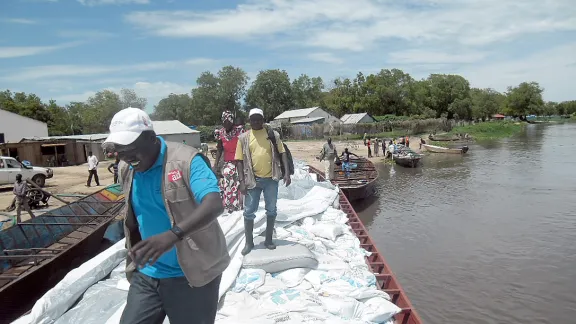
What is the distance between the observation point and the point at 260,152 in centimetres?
479

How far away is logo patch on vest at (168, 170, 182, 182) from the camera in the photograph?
1.99 m

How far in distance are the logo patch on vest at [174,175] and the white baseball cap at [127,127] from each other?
0.79 feet

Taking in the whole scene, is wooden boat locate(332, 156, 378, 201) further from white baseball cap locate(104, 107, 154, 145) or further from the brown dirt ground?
white baseball cap locate(104, 107, 154, 145)

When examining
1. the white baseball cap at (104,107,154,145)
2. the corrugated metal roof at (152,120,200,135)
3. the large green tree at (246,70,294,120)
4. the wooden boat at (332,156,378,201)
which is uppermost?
the large green tree at (246,70,294,120)

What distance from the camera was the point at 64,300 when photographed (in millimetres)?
3979

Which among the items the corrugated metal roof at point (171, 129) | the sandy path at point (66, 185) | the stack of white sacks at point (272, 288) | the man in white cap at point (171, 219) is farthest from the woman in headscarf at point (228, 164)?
the corrugated metal roof at point (171, 129)

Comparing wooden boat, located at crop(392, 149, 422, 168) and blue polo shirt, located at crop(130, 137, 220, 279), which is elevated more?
blue polo shirt, located at crop(130, 137, 220, 279)

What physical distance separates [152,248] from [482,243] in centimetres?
1045

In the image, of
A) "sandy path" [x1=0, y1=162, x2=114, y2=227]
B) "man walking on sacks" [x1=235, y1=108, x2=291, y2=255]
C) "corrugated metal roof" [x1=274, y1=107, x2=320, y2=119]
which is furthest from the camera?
"corrugated metal roof" [x1=274, y1=107, x2=320, y2=119]

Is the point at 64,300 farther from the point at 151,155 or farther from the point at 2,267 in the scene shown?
the point at 2,267

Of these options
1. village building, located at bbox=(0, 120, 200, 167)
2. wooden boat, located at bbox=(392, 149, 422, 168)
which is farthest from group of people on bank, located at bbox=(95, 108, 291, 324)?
wooden boat, located at bbox=(392, 149, 422, 168)

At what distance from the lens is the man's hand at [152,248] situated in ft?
5.68

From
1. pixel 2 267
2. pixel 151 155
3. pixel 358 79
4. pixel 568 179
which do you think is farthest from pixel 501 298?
pixel 358 79

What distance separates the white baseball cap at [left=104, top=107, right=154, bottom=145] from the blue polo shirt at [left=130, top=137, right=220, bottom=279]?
Result: 0.19 meters
